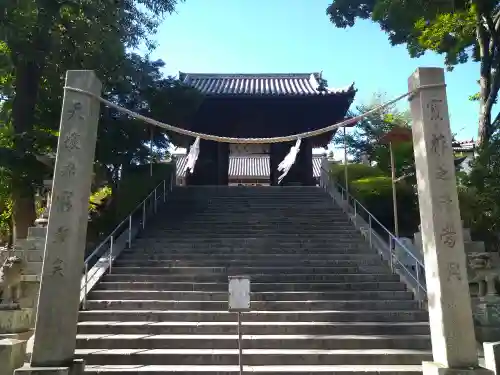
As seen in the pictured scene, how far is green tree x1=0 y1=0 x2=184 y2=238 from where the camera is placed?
30.9 ft

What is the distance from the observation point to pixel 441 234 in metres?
4.79

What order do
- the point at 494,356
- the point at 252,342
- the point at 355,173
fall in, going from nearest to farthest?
the point at 494,356 → the point at 252,342 → the point at 355,173

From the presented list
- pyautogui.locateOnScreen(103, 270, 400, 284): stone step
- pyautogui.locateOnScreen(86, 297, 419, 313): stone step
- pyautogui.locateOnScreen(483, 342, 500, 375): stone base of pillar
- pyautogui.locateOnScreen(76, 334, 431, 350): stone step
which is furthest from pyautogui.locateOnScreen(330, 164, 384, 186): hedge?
pyautogui.locateOnScreen(483, 342, 500, 375): stone base of pillar

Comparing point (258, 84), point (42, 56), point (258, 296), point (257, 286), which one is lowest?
point (258, 296)

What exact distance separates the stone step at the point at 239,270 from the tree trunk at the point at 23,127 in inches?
130

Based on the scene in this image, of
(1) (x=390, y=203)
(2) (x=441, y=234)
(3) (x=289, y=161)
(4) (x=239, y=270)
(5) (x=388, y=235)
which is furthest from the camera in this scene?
(3) (x=289, y=161)

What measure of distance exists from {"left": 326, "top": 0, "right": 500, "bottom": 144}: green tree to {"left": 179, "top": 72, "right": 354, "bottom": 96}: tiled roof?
381cm

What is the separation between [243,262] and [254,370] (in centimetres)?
374

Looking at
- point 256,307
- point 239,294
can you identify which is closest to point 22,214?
point 256,307

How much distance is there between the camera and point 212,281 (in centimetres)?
842

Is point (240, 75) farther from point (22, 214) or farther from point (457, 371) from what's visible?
point (457, 371)

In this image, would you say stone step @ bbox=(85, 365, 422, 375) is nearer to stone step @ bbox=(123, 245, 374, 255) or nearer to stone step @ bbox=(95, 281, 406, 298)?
stone step @ bbox=(95, 281, 406, 298)

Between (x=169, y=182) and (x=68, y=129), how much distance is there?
10.1 metres

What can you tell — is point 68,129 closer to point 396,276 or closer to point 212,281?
point 212,281
